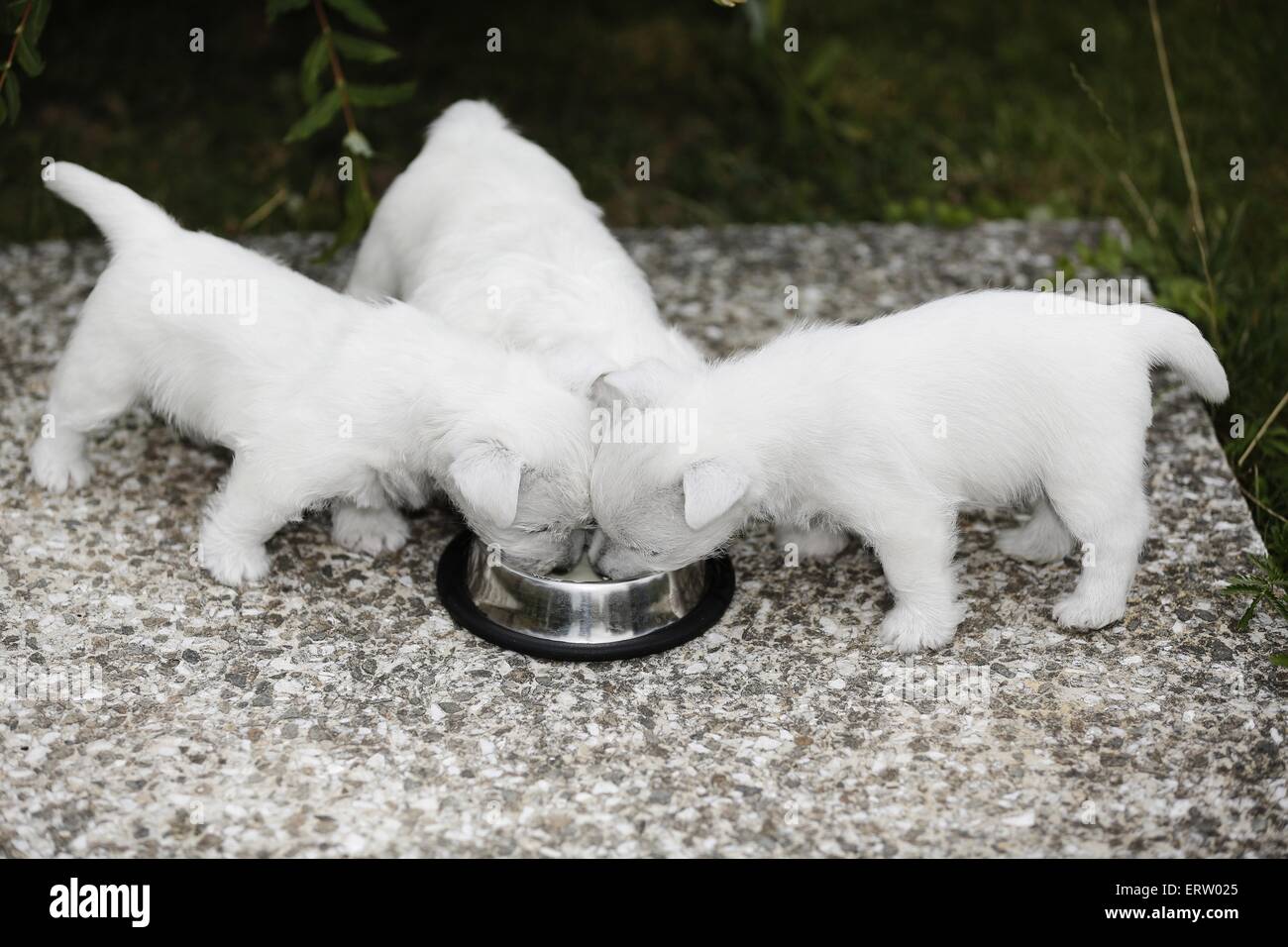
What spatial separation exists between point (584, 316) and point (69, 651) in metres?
1.78

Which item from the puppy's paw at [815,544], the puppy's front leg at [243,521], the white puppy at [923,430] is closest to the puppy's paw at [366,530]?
the puppy's front leg at [243,521]

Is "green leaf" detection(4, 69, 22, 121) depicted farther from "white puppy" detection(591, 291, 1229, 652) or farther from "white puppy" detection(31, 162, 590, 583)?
"white puppy" detection(591, 291, 1229, 652)

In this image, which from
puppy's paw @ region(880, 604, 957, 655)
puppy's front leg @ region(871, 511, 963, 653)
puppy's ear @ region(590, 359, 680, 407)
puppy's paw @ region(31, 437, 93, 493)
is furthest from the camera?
puppy's paw @ region(31, 437, 93, 493)

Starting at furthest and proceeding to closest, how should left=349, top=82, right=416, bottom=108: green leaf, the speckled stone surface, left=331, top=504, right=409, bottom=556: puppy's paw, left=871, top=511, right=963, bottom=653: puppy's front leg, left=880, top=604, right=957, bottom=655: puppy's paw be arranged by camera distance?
left=349, top=82, right=416, bottom=108: green leaf
left=331, top=504, right=409, bottom=556: puppy's paw
left=880, top=604, right=957, bottom=655: puppy's paw
left=871, top=511, right=963, bottom=653: puppy's front leg
the speckled stone surface

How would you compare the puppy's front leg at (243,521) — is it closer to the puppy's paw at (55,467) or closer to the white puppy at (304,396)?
the white puppy at (304,396)

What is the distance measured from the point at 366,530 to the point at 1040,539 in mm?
2181

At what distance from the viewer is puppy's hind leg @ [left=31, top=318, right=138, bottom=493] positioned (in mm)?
4406

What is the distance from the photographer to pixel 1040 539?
4.53 meters

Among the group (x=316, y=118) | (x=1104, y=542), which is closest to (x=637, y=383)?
(x=1104, y=542)

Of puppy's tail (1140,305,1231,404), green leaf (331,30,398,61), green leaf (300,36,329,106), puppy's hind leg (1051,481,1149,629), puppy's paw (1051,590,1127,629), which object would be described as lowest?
puppy's paw (1051,590,1127,629)

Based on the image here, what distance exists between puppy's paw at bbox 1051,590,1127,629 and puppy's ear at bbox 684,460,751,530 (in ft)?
3.90

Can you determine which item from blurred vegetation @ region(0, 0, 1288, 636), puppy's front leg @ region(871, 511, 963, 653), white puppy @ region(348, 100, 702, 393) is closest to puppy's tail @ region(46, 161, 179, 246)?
white puppy @ region(348, 100, 702, 393)

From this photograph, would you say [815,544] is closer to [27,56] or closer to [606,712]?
[606,712]

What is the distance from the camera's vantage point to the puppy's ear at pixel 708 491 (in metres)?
3.55
